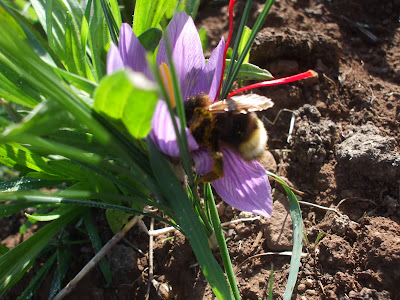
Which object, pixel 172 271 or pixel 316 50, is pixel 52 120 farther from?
pixel 316 50

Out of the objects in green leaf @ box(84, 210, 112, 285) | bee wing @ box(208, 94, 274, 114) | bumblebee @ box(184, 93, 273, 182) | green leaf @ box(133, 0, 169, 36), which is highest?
green leaf @ box(133, 0, 169, 36)

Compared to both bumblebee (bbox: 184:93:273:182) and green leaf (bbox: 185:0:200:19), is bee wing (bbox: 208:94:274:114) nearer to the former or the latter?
bumblebee (bbox: 184:93:273:182)

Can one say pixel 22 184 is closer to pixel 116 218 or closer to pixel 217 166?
pixel 116 218

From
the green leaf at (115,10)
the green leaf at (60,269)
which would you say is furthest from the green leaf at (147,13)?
the green leaf at (60,269)

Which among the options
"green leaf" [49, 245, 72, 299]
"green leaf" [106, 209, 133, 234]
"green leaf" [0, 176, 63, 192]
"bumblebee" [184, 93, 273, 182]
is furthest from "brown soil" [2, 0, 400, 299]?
"bumblebee" [184, 93, 273, 182]

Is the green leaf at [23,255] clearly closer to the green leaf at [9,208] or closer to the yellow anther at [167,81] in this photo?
the green leaf at [9,208]
